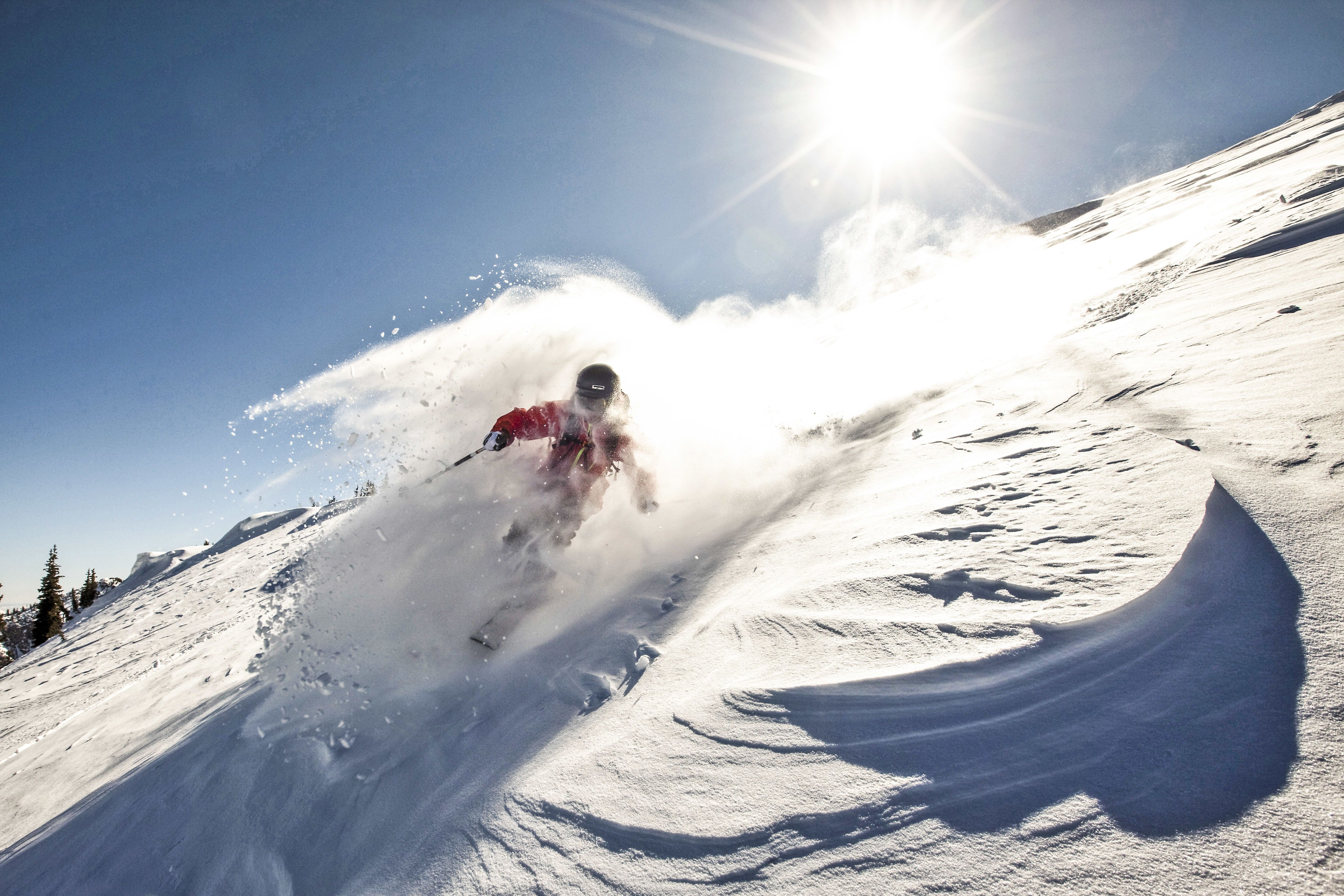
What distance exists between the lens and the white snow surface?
1.22 m

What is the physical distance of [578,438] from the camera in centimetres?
481

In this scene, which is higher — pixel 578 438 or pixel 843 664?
pixel 578 438

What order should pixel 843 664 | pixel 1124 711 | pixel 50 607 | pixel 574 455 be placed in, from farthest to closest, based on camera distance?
pixel 50 607
pixel 574 455
pixel 843 664
pixel 1124 711

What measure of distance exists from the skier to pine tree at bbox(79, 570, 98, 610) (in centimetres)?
5764

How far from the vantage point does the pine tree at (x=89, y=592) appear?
4059cm

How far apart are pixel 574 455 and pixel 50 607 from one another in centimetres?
5010

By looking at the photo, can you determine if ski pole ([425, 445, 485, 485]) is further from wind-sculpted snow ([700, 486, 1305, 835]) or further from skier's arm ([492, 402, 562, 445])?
wind-sculpted snow ([700, 486, 1305, 835])

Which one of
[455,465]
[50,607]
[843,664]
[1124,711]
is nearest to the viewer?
[1124,711]

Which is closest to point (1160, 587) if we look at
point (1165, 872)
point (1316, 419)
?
point (1165, 872)

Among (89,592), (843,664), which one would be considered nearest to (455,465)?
(843,664)

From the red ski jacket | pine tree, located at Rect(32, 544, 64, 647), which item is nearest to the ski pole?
the red ski jacket

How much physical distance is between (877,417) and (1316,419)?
138 inches

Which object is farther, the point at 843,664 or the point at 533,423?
the point at 533,423

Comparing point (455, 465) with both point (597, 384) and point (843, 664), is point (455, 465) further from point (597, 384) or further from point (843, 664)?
point (843, 664)
